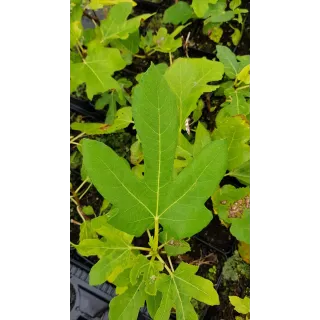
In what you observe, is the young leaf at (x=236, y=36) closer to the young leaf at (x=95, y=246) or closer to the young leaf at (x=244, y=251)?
the young leaf at (x=244, y=251)

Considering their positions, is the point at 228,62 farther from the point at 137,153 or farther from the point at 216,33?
the point at 137,153

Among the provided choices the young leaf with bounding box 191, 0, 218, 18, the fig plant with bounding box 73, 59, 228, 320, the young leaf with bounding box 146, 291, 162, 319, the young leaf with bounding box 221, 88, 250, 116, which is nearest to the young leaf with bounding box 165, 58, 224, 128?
the fig plant with bounding box 73, 59, 228, 320

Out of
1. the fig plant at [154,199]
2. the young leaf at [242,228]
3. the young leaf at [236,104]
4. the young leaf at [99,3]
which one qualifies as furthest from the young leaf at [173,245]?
the young leaf at [99,3]

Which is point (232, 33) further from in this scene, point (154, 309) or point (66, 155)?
point (154, 309)

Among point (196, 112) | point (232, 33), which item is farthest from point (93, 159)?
point (232, 33)

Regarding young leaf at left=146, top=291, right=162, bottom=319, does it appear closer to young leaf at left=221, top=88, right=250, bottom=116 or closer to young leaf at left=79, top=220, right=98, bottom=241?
young leaf at left=79, top=220, right=98, bottom=241

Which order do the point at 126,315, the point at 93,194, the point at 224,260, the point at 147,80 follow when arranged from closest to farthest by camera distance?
the point at 147,80, the point at 126,315, the point at 224,260, the point at 93,194
